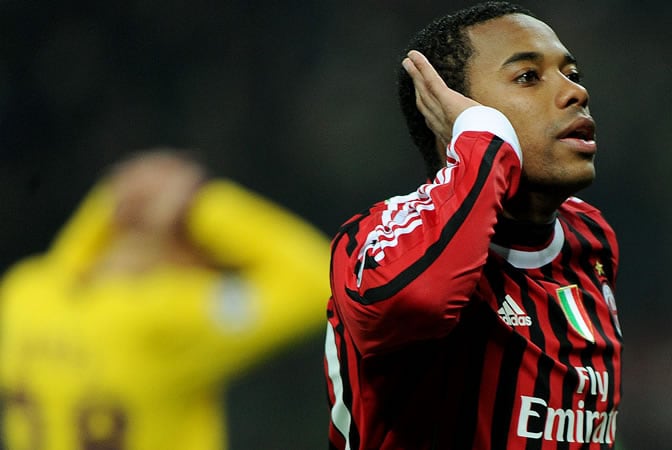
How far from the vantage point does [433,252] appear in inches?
39.5

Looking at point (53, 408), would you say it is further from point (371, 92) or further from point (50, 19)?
point (371, 92)

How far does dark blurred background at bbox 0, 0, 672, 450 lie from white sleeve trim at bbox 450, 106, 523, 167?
48.4 inches

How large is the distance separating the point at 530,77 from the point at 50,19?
1.54 metres

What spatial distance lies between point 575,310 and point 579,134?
0.86 feet

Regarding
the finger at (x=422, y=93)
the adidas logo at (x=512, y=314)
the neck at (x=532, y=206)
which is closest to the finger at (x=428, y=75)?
the finger at (x=422, y=93)

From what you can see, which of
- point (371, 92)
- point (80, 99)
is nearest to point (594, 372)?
point (371, 92)

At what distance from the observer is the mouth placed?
124cm

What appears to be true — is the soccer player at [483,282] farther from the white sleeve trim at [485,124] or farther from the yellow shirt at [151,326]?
the yellow shirt at [151,326]

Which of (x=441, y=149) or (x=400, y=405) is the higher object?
(x=441, y=149)

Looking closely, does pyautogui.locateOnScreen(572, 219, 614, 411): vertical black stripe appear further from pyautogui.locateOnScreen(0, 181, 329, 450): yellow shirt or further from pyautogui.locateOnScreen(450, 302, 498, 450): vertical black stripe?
pyautogui.locateOnScreen(0, 181, 329, 450): yellow shirt

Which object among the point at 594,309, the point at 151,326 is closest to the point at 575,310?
the point at 594,309

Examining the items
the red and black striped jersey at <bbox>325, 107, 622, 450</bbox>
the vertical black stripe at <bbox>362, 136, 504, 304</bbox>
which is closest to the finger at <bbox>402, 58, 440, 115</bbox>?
the red and black striped jersey at <bbox>325, 107, 622, 450</bbox>

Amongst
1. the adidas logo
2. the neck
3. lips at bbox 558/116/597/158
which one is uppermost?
lips at bbox 558/116/597/158

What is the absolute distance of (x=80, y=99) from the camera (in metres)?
2.35
